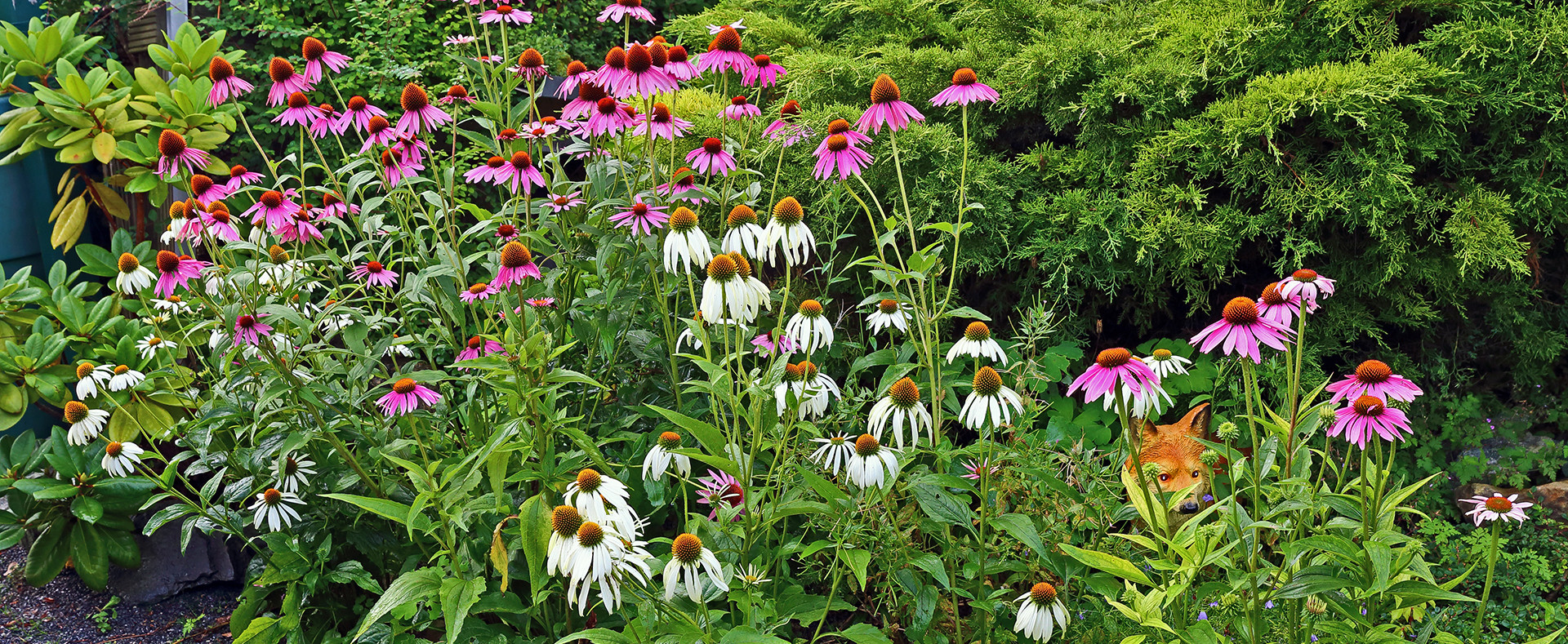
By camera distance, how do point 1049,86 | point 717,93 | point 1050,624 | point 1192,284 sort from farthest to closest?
point 717,93
point 1049,86
point 1192,284
point 1050,624

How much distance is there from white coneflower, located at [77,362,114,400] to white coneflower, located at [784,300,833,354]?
5.29 ft

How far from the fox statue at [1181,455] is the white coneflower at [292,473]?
1.80 metres

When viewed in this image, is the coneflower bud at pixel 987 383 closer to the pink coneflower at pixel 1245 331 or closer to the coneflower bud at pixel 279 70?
the pink coneflower at pixel 1245 331

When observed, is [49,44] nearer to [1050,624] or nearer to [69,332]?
[69,332]

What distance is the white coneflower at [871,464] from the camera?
144cm

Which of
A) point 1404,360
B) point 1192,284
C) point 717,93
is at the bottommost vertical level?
point 1404,360

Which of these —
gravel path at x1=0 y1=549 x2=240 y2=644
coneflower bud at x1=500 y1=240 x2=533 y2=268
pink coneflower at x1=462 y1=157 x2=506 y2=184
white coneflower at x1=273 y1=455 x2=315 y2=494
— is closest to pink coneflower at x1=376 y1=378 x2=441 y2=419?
white coneflower at x1=273 y1=455 x2=315 y2=494

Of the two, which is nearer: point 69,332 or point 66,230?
point 69,332

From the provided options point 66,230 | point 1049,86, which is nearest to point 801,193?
point 1049,86

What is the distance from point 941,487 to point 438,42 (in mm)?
3308

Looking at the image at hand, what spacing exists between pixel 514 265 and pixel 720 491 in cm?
55

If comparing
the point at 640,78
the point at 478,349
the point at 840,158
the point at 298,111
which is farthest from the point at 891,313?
the point at 298,111

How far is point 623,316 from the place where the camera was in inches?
79.4

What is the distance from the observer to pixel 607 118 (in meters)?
1.97
